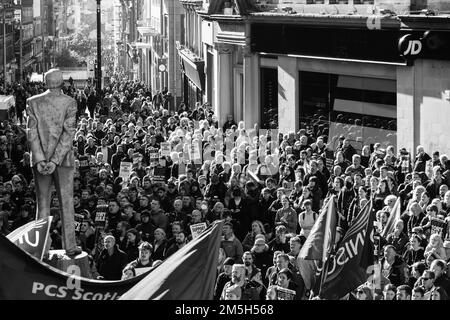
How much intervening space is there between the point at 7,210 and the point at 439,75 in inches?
487

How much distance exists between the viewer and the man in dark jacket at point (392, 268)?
50.0 feet

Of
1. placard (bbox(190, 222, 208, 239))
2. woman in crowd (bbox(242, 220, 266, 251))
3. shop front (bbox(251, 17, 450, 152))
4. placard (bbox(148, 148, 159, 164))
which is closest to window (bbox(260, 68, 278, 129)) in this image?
shop front (bbox(251, 17, 450, 152))

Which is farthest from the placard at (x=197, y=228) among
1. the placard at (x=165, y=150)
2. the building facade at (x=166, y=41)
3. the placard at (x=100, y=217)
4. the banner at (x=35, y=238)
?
the building facade at (x=166, y=41)

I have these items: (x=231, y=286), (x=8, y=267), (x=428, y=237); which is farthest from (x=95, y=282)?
(x=428, y=237)

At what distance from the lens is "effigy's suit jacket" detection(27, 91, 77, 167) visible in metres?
12.8

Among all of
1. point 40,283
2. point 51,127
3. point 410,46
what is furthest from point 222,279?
point 410,46

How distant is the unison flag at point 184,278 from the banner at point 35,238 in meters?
3.37

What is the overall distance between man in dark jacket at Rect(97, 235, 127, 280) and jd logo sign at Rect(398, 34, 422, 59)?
14.3m

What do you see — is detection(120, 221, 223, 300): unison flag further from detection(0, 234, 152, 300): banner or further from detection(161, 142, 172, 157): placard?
detection(161, 142, 172, 157): placard

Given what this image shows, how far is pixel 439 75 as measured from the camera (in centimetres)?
2883

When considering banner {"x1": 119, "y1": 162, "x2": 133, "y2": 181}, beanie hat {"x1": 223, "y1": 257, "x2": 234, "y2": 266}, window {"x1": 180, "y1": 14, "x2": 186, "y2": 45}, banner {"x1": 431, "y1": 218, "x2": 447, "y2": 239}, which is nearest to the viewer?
beanie hat {"x1": 223, "y1": 257, "x2": 234, "y2": 266}

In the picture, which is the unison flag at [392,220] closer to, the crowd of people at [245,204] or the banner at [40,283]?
the crowd of people at [245,204]

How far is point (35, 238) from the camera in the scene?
1203 cm

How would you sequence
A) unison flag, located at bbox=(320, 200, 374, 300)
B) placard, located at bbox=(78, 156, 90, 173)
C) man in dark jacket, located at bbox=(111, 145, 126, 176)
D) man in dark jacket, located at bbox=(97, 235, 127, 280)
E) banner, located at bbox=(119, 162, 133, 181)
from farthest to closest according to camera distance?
man in dark jacket, located at bbox=(111, 145, 126, 176) < placard, located at bbox=(78, 156, 90, 173) < banner, located at bbox=(119, 162, 133, 181) < man in dark jacket, located at bbox=(97, 235, 127, 280) < unison flag, located at bbox=(320, 200, 374, 300)
